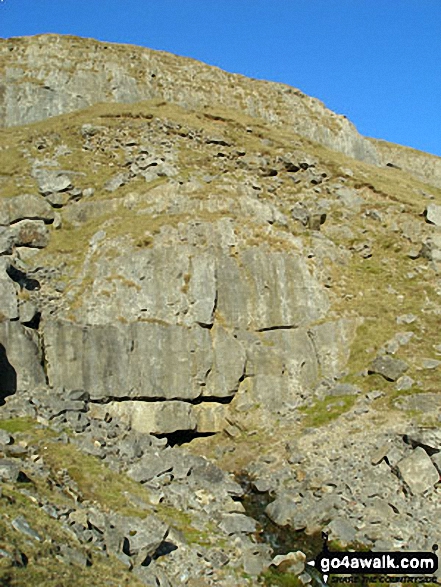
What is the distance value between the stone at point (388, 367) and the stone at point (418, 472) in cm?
672

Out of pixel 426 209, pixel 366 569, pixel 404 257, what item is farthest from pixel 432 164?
pixel 366 569

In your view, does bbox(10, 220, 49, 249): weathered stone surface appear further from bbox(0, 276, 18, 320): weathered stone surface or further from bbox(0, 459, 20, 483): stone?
bbox(0, 459, 20, 483): stone

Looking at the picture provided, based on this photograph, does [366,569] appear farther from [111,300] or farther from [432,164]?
[432,164]

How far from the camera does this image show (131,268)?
30969 millimetres

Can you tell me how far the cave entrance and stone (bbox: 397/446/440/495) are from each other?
1899 centimetres

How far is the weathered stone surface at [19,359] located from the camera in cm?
2577

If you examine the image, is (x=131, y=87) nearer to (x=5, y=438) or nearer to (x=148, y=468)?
(x=5, y=438)

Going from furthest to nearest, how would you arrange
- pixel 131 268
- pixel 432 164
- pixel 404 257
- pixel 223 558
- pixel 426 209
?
pixel 432 164, pixel 426 209, pixel 404 257, pixel 131 268, pixel 223 558

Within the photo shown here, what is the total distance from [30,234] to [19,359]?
39.1 ft

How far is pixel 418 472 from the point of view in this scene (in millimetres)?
21172

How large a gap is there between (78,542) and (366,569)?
10.2 m

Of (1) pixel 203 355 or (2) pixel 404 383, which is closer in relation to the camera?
(2) pixel 404 383

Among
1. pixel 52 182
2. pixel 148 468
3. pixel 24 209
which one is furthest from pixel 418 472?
pixel 52 182

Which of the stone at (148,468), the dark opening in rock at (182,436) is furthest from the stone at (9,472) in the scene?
the dark opening in rock at (182,436)
